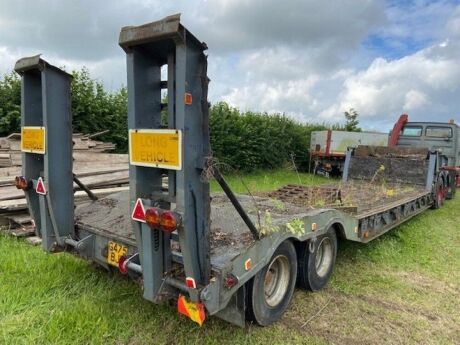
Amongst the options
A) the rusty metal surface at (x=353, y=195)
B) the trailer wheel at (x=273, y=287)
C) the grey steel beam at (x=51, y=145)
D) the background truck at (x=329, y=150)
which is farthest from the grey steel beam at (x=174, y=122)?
the background truck at (x=329, y=150)

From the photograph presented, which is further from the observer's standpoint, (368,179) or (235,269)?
(368,179)

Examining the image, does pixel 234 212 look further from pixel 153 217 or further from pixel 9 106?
pixel 9 106

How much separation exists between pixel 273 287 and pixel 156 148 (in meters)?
1.75

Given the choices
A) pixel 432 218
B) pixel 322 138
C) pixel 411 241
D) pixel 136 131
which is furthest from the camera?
pixel 322 138

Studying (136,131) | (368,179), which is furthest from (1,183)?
(368,179)

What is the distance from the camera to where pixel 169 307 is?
333cm

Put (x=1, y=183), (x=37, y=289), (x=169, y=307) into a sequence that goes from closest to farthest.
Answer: (x=169, y=307) → (x=37, y=289) → (x=1, y=183)

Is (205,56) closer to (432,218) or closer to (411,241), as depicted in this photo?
(411,241)

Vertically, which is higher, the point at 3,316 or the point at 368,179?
the point at 368,179

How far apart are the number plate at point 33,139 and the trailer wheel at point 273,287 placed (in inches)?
82.0

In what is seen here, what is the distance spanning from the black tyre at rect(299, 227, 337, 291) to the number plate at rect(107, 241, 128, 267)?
164 centimetres

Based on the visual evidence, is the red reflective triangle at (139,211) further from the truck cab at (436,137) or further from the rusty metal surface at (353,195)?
the truck cab at (436,137)

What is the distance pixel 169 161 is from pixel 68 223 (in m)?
1.72

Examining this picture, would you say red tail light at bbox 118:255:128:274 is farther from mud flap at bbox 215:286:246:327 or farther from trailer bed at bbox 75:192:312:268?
mud flap at bbox 215:286:246:327
